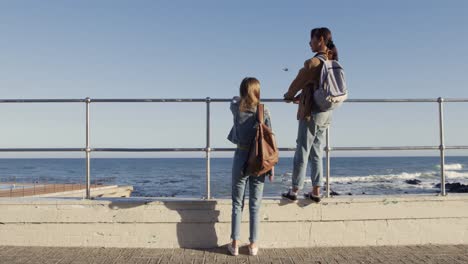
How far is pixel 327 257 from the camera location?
3689mm

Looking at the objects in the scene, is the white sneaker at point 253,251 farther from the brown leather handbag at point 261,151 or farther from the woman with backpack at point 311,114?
the brown leather handbag at point 261,151

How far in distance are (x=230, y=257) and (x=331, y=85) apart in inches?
71.6

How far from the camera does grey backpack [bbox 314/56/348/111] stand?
3537 mm

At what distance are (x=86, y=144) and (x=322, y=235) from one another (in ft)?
8.38

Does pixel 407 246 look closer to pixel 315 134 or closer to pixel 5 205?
pixel 315 134

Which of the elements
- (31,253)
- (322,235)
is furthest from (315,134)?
(31,253)

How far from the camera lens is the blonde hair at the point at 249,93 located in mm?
3562

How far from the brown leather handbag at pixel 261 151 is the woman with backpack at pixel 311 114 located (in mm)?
340

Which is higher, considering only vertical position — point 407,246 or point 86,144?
point 86,144

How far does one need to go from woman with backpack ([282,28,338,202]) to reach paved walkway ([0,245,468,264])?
1.82 feet

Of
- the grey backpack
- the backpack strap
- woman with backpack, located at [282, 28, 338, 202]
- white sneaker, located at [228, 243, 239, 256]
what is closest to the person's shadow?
white sneaker, located at [228, 243, 239, 256]

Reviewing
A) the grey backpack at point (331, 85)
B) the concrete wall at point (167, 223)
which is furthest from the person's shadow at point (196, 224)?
the grey backpack at point (331, 85)

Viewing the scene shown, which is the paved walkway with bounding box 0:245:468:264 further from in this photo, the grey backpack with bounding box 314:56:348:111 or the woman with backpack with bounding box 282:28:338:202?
the grey backpack with bounding box 314:56:348:111

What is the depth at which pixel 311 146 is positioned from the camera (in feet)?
12.6
